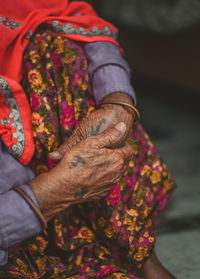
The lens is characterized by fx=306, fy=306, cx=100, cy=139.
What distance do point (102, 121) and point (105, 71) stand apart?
0.63 feet

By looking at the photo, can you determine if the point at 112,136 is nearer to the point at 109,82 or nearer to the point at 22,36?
the point at 109,82

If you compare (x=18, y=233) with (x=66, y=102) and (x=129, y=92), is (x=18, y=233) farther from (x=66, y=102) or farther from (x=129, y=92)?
(x=129, y=92)

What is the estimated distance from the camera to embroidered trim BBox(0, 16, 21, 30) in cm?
88

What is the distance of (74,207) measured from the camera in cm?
99

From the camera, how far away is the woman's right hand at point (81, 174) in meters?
0.73

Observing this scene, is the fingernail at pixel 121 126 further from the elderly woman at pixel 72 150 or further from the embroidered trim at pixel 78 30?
the embroidered trim at pixel 78 30

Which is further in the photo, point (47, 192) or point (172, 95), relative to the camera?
point (172, 95)

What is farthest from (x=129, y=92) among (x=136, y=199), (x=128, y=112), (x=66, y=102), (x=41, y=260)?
(x=41, y=260)

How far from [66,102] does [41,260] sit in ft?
1.52

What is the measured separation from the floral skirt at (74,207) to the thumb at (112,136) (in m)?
0.15

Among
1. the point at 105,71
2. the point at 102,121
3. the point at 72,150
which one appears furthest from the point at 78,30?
the point at 72,150

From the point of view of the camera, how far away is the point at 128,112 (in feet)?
2.95

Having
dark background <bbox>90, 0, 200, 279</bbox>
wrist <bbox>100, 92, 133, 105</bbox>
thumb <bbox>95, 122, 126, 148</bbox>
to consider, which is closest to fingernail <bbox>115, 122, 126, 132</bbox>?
thumb <bbox>95, 122, 126, 148</bbox>

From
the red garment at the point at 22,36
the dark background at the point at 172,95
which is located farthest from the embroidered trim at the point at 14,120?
the dark background at the point at 172,95
